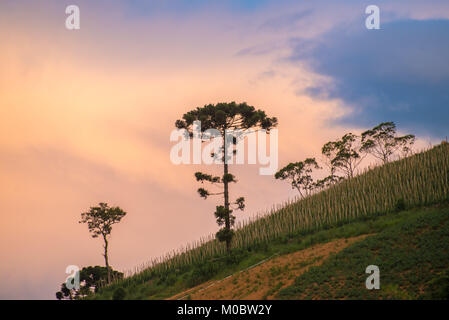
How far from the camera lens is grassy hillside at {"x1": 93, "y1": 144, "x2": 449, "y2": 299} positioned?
22.1 meters

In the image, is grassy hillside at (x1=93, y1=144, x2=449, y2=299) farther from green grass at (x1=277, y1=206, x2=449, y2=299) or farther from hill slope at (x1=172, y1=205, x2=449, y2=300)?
green grass at (x1=277, y1=206, x2=449, y2=299)

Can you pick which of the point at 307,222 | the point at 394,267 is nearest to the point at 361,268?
the point at 394,267

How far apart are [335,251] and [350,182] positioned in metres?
13.4

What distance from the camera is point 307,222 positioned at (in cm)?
2577

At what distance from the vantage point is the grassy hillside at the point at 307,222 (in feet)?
72.3

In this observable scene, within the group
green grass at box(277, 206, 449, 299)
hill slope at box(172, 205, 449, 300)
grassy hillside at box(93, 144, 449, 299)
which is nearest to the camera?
green grass at box(277, 206, 449, 299)

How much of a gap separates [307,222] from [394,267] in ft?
36.6

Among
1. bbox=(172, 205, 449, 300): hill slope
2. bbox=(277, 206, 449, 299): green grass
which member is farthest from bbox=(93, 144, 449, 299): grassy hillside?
bbox=(277, 206, 449, 299): green grass

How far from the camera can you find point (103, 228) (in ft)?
108

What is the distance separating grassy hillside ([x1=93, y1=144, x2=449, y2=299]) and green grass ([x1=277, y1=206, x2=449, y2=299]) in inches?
135

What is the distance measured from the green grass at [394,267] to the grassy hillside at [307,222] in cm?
342

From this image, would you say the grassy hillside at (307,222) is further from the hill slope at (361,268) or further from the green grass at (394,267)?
the green grass at (394,267)

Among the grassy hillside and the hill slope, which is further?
the grassy hillside

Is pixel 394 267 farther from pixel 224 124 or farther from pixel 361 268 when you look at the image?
pixel 224 124
